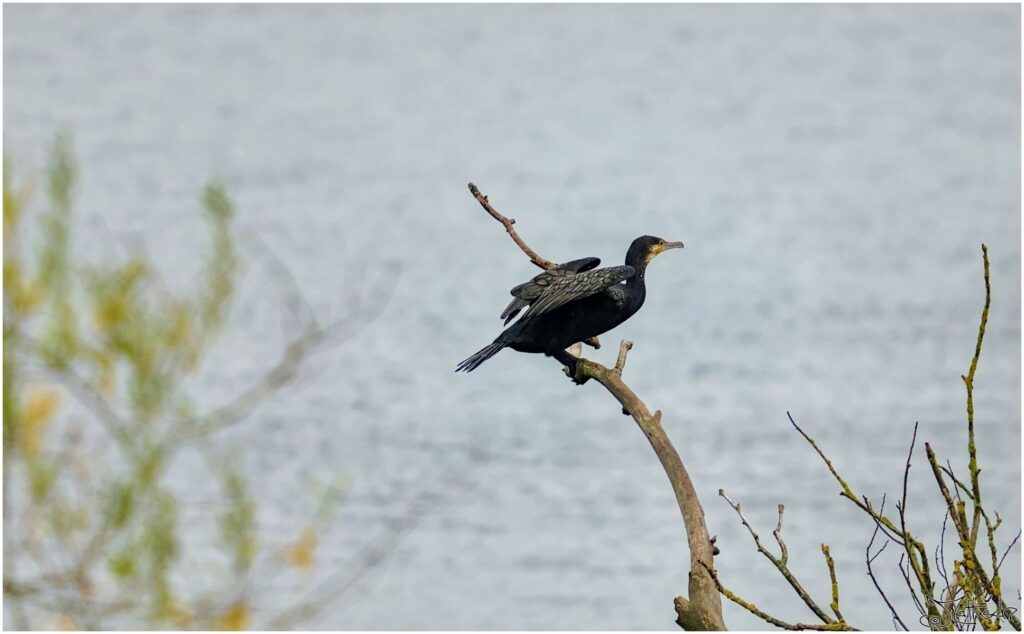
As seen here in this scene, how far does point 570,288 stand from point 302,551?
1.19m

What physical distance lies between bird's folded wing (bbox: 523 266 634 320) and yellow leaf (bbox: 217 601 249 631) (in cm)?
131

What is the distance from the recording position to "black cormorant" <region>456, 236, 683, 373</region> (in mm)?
4809

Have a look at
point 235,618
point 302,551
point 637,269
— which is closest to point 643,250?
point 637,269

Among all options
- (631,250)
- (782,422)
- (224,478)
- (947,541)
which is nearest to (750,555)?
(947,541)

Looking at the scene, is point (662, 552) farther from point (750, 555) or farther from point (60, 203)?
point (60, 203)

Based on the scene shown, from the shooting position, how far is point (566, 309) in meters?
4.93

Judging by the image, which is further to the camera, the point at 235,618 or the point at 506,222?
the point at 506,222

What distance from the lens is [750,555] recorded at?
1086 centimetres

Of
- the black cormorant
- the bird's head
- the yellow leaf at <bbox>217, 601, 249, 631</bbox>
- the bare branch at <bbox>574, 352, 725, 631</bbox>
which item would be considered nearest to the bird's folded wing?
the black cormorant

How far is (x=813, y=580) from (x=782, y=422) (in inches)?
126

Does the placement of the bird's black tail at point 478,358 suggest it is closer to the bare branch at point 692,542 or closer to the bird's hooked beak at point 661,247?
the bare branch at point 692,542

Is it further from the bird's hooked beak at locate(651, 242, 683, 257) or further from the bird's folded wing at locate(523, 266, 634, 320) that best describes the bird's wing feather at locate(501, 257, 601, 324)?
the bird's hooked beak at locate(651, 242, 683, 257)

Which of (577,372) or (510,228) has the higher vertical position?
(510,228)

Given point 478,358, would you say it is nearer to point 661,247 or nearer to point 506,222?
point 506,222
